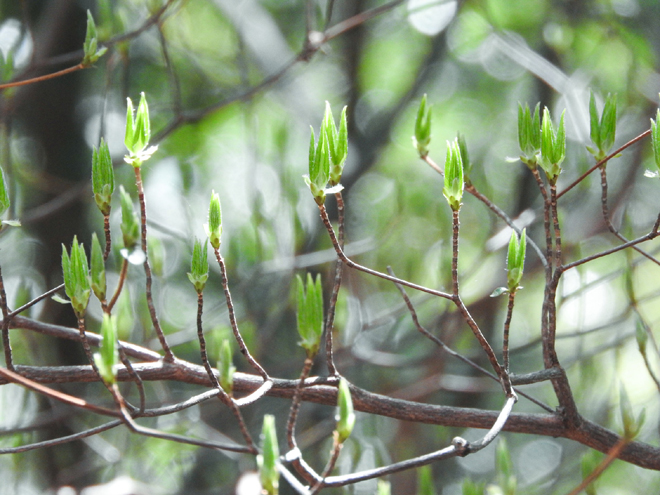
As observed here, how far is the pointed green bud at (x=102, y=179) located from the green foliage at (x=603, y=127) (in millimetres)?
632

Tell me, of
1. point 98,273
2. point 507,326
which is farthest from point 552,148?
point 98,273

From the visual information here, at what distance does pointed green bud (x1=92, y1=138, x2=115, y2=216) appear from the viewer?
73 centimetres

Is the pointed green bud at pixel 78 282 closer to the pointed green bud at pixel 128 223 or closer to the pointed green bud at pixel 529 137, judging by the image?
the pointed green bud at pixel 128 223

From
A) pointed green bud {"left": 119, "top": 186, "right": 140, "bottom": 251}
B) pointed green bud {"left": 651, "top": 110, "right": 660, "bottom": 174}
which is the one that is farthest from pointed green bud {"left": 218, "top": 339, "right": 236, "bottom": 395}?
pointed green bud {"left": 651, "top": 110, "right": 660, "bottom": 174}

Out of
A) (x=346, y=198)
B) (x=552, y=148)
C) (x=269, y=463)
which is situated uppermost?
(x=346, y=198)

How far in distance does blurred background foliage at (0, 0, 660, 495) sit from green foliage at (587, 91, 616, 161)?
851 mm

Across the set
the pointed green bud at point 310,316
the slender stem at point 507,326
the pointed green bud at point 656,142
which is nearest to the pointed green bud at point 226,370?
the pointed green bud at point 310,316

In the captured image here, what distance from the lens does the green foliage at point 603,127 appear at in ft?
2.67

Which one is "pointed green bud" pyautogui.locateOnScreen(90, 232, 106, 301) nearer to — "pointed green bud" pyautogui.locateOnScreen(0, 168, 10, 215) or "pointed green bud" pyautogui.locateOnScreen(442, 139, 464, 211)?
"pointed green bud" pyautogui.locateOnScreen(0, 168, 10, 215)

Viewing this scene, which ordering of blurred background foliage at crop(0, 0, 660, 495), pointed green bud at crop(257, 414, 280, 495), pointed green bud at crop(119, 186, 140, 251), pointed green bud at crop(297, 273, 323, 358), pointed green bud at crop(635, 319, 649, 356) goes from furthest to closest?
blurred background foliage at crop(0, 0, 660, 495) < pointed green bud at crop(635, 319, 649, 356) < pointed green bud at crop(119, 186, 140, 251) < pointed green bud at crop(297, 273, 323, 358) < pointed green bud at crop(257, 414, 280, 495)

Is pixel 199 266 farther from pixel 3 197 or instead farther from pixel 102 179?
pixel 3 197

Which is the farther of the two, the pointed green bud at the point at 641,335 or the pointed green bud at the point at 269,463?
the pointed green bud at the point at 641,335

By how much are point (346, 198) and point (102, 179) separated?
199 centimetres

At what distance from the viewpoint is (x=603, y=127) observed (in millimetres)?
824
